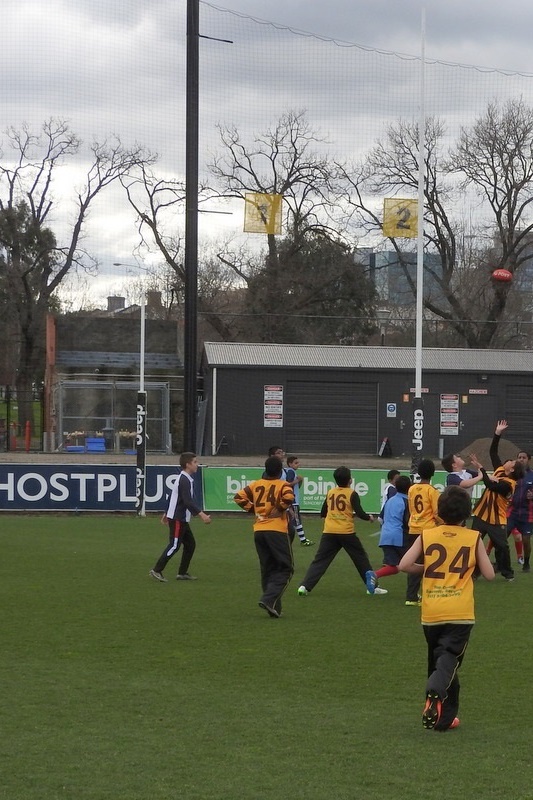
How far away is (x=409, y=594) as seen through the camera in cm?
1276

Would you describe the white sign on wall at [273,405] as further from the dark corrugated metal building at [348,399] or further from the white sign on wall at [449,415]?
the white sign on wall at [449,415]

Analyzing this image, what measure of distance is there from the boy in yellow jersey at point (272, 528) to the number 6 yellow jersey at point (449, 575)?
4.41 metres

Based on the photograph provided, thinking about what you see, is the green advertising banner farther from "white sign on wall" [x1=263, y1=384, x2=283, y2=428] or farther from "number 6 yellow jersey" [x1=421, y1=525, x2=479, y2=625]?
"number 6 yellow jersey" [x1=421, y1=525, x2=479, y2=625]

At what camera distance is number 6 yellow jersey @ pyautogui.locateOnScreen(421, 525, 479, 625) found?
22.8 ft

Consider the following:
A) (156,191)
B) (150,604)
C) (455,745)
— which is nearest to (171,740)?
(455,745)

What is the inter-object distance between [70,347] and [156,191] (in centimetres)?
773

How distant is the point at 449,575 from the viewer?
6984 mm

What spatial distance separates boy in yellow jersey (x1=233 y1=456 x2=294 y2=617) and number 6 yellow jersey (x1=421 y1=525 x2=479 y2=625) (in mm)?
4410

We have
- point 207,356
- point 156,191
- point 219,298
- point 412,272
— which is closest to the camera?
point 207,356

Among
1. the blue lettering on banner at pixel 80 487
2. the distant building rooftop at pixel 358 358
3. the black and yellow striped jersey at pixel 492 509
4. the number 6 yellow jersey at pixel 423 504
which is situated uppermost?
the distant building rooftop at pixel 358 358

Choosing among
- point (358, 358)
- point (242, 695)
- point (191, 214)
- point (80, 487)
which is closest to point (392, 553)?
point (242, 695)

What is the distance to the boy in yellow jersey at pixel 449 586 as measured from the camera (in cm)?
691

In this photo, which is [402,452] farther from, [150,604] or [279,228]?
[150,604]

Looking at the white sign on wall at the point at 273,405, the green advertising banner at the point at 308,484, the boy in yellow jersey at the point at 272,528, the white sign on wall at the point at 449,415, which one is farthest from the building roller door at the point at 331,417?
the boy in yellow jersey at the point at 272,528
